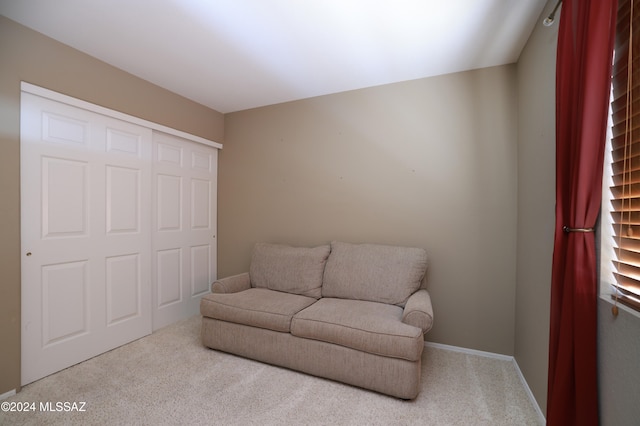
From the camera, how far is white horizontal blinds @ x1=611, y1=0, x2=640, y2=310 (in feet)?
3.19

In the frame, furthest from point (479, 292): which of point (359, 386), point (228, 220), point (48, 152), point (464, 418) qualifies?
point (48, 152)

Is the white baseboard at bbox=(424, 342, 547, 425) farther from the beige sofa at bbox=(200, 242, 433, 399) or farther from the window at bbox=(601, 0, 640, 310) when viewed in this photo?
the window at bbox=(601, 0, 640, 310)

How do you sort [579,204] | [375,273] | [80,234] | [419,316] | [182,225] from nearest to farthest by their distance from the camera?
[579,204]
[419,316]
[80,234]
[375,273]
[182,225]

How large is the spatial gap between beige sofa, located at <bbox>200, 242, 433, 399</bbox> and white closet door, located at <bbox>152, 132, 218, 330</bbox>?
802 millimetres

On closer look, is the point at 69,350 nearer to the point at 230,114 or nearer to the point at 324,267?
the point at 324,267

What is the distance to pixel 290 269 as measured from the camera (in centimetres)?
273

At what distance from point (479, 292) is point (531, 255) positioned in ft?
2.14

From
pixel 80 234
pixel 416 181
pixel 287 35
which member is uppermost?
pixel 287 35

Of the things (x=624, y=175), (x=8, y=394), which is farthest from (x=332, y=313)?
(x=8, y=394)

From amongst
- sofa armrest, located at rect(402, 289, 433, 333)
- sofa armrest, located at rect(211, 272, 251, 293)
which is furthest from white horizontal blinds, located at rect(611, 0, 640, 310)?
sofa armrest, located at rect(211, 272, 251, 293)

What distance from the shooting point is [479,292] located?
94.7 inches

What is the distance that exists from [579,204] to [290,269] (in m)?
2.19

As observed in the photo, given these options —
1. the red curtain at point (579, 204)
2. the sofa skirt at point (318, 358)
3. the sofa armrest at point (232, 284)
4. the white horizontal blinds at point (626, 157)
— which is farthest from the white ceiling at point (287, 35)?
the sofa skirt at point (318, 358)

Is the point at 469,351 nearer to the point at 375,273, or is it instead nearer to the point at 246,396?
the point at 375,273
